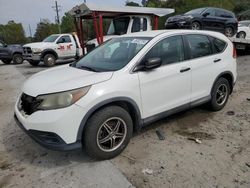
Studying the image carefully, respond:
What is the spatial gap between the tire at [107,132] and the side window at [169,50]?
3.25 ft

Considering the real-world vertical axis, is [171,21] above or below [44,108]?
above

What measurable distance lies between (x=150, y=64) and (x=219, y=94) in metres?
2.21

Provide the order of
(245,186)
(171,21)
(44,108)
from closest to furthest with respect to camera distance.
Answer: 1. (245,186)
2. (44,108)
3. (171,21)

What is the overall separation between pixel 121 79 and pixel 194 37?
1.85 metres

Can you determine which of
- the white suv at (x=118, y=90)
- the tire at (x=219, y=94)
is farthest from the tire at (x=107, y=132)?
the tire at (x=219, y=94)

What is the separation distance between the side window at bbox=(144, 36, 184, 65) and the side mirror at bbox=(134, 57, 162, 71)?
180 mm

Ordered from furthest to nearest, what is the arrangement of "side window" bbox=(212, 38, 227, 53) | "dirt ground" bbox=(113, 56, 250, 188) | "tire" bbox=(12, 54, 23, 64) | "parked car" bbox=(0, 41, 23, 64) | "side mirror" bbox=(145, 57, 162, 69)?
"tire" bbox=(12, 54, 23, 64)
"parked car" bbox=(0, 41, 23, 64)
"side window" bbox=(212, 38, 227, 53)
"side mirror" bbox=(145, 57, 162, 69)
"dirt ground" bbox=(113, 56, 250, 188)

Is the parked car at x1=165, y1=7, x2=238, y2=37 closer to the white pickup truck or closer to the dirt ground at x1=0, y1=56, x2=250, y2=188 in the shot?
the white pickup truck

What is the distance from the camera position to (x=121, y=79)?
3.40m

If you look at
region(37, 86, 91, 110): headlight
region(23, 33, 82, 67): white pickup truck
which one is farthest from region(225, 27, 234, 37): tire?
region(37, 86, 91, 110): headlight

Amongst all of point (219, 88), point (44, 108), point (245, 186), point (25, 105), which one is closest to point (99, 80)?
point (44, 108)

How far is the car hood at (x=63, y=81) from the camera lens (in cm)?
316

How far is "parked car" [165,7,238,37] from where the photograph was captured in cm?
1100

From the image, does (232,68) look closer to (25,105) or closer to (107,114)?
(107,114)
